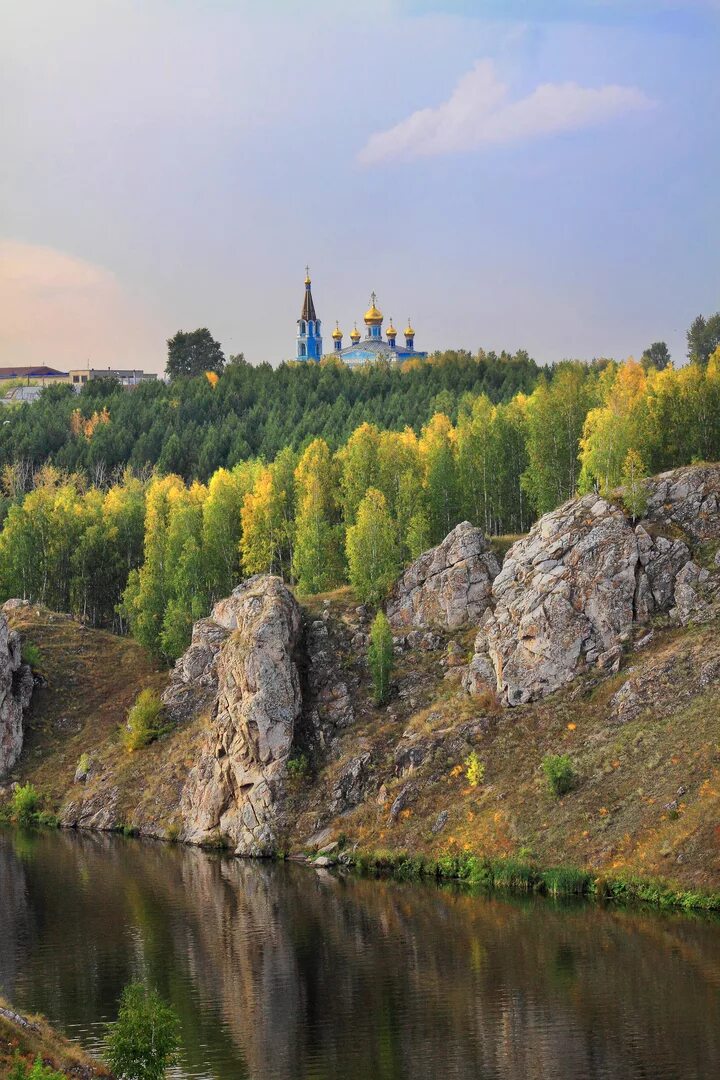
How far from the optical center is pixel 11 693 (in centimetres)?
10800

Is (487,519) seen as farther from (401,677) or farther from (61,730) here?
(61,730)

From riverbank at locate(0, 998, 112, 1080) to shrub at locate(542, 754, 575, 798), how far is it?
3572 cm

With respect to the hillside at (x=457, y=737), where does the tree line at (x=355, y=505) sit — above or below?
above

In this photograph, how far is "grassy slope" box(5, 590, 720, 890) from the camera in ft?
225

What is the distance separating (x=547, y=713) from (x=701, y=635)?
9.97 meters

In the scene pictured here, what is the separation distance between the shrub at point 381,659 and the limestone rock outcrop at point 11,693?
30.7 metres

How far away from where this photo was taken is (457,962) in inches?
2264

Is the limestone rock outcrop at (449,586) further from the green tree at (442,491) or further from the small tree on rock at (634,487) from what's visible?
the small tree on rock at (634,487)

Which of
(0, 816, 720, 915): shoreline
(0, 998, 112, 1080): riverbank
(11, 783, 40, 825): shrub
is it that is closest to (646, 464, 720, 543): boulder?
(0, 816, 720, 915): shoreline

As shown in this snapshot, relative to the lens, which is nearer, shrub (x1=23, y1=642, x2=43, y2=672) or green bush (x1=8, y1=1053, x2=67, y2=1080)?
green bush (x1=8, y1=1053, x2=67, y2=1080)

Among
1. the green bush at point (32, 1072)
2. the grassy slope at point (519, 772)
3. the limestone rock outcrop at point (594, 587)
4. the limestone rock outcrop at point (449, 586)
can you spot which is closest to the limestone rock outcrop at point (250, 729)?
the grassy slope at point (519, 772)

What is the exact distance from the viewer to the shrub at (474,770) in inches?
3100

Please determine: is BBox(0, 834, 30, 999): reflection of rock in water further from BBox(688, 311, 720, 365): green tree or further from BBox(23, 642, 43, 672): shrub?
BBox(688, 311, 720, 365): green tree

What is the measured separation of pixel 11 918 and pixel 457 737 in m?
27.7
